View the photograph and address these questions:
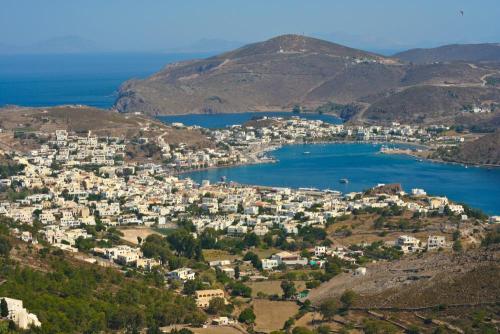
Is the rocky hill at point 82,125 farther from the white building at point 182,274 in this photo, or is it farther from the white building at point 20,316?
the white building at point 20,316

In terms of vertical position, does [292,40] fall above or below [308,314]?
above

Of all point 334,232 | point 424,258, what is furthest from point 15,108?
point 424,258

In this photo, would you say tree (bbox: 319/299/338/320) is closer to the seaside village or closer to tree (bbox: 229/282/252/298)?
the seaside village

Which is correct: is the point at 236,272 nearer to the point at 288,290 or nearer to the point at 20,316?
the point at 288,290

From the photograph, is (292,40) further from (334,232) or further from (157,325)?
(157,325)

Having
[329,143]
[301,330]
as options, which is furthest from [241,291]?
[329,143]

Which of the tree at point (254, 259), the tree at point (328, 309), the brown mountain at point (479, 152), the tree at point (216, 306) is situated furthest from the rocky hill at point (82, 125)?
the tree at point (328, 309)
